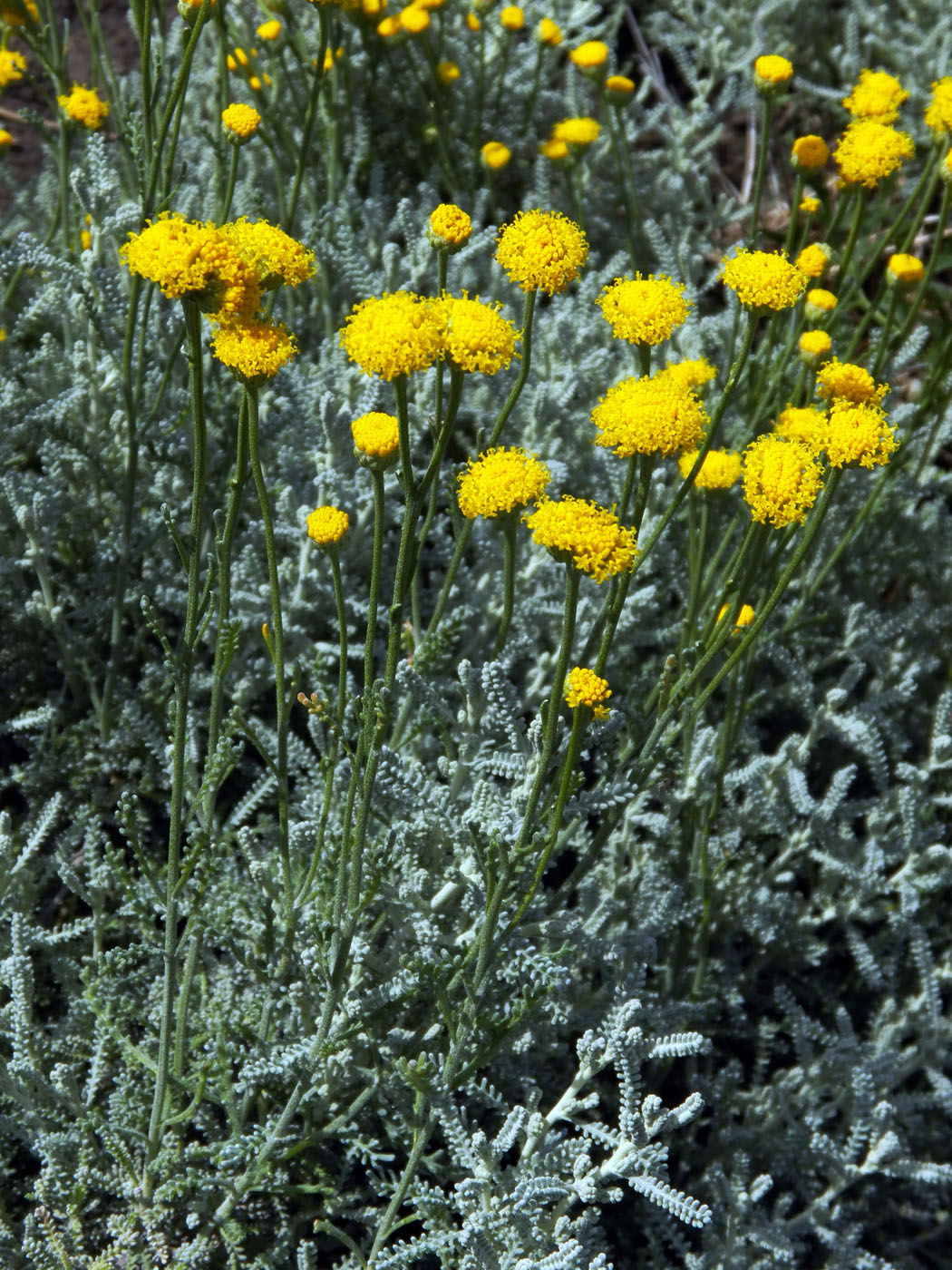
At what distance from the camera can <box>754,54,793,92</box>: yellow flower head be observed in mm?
2443

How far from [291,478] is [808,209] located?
1.26 m

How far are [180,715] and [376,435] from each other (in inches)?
17.5

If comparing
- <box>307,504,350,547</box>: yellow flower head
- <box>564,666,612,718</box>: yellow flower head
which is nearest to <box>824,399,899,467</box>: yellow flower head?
<box>564,666,612,718</box>: yellow flower head

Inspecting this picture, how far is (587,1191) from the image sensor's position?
1766mm

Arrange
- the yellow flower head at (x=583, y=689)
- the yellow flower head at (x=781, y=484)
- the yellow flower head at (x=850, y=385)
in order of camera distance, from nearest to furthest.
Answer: the yellow flower head at (x=583, y=689)
the yellow flower head at (x=781, y=484)
the yellow flower head at (x=850, y=385)

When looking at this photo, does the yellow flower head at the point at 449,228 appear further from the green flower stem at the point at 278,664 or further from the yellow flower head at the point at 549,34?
the yellow flower head at the point at 549,34

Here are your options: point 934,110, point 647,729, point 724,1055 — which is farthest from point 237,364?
point 724,1055

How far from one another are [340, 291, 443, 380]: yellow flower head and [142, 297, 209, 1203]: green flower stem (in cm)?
19

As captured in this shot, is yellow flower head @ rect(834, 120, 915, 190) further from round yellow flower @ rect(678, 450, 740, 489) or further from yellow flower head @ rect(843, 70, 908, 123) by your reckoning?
round yellow flower @ rect(678, 450, 740, 489)

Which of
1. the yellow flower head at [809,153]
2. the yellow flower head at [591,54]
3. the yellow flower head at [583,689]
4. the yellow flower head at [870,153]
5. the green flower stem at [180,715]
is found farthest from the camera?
the yellow flower head at [591,54]

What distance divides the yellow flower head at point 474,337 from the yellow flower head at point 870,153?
3.83 ft

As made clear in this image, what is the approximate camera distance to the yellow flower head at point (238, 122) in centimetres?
215

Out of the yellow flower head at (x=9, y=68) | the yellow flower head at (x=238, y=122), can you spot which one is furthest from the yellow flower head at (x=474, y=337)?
the yellow flower head at (x=9, y=68)

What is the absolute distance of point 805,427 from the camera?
1719mm
